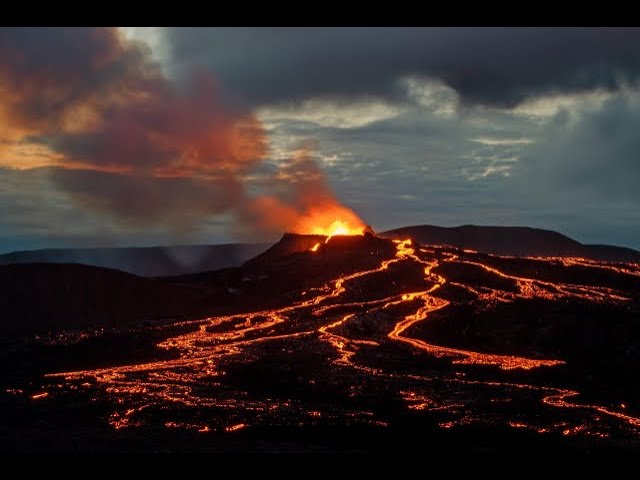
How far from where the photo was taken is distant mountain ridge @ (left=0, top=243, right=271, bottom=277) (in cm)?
9456

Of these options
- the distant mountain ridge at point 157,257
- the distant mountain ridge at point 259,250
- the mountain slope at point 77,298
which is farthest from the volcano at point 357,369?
the distant mountain ridge at point 157,257

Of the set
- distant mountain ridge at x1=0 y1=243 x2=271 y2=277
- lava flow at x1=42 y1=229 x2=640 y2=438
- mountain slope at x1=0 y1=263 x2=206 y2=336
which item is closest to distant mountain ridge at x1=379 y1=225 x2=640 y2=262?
distant mountain ridge at x1=0 y1=243 x2=271 y2=277

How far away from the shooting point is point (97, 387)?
16578mm

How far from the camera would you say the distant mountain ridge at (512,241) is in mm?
80875

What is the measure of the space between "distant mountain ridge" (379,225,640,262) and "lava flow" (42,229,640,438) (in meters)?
43.1

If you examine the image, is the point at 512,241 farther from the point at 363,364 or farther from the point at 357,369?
the point at 357,369

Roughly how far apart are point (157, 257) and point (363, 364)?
8381 cm

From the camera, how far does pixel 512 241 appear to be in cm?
8506

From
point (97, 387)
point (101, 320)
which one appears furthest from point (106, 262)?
point (97, 387)

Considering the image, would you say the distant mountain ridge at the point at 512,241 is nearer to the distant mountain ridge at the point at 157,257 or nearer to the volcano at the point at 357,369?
the distant mountain ridge at the point at 157,257

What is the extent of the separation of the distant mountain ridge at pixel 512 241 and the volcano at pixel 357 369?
43.7 m

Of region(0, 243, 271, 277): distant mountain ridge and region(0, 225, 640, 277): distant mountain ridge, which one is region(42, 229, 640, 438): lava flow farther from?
region(0, 243, 271, 277): distant mountain ridge

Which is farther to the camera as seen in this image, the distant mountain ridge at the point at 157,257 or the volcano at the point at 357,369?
the distant mountain ridge at the point at 157,257

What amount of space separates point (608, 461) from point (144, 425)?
9.67m
